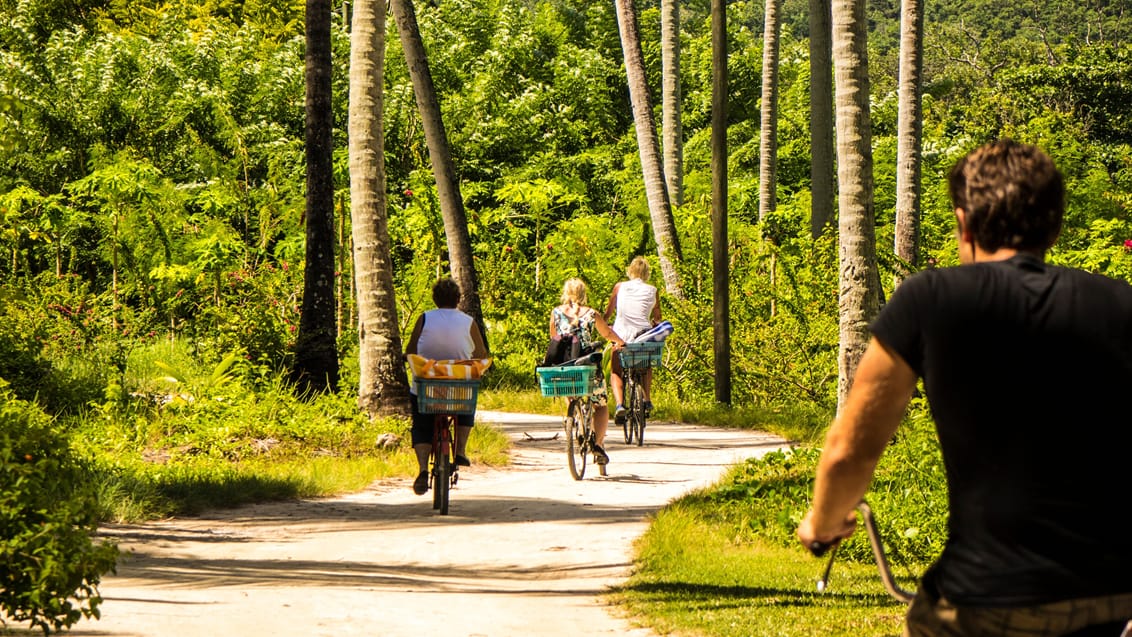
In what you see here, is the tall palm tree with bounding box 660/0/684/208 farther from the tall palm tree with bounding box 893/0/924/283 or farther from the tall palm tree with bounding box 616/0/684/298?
the tall palm tree with bounding box 893/0/924/283

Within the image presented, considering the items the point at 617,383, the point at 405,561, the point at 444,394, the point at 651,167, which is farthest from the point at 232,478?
the point at 651,167

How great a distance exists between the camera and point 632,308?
55.3ft

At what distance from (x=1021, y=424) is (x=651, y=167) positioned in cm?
2236

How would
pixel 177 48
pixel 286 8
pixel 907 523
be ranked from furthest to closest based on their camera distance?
pixel 286 8
pixel 177 48
pixel 907 523

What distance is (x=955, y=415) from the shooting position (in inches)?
126

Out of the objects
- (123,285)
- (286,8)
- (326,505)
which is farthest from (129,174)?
(286,8)

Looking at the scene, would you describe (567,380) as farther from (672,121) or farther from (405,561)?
(672,121)

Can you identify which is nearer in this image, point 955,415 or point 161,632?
point 955,415

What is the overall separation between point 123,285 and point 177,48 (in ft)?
39.5

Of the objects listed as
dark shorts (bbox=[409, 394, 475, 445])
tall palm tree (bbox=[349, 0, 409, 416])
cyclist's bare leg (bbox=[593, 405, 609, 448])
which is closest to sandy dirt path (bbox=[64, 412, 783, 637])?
cyclist's bare leg (bbox=[593, 405, 609, 448])

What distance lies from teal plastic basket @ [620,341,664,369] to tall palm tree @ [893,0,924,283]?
654 cm

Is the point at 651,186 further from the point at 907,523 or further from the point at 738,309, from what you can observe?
the point at 907,523

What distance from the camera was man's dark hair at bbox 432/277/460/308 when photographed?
12141 mm

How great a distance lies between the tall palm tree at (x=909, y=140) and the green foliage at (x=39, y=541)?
16606mm
